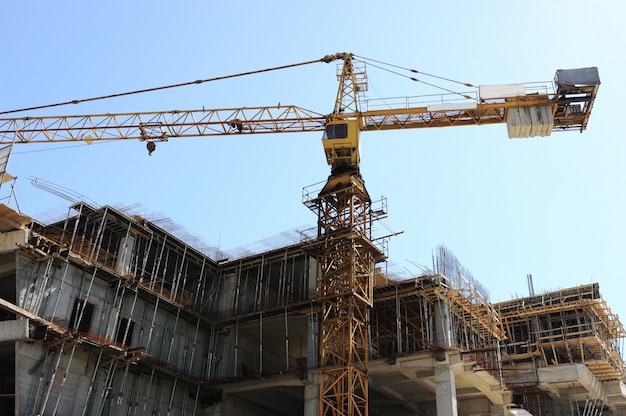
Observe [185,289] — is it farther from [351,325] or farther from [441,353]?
[441,353]

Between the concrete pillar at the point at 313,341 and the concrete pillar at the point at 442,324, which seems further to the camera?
the concrete pillar at the point at 313,341

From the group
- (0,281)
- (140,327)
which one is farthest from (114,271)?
(0,281)

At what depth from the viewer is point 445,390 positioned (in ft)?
114

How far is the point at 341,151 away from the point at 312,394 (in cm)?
1454

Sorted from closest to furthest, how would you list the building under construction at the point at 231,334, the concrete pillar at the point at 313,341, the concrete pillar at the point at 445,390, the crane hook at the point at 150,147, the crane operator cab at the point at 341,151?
the building under construction at the point at 231,334 < the concrete pillar at the point at 445,390 < the concrete pillar at the point at 313,341 < the crane operator cab at the point at 341,151 < the crane hook at the point at 150,147

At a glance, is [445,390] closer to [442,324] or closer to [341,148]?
[442,324]

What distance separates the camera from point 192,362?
40.8 metres

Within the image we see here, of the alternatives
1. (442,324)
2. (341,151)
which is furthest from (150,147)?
(442,324)

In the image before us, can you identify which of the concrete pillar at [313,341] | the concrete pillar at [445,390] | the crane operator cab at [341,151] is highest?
the crane operator cab at [341,151]

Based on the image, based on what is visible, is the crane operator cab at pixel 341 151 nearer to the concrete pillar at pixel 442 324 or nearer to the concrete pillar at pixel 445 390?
the concrete pillar at pixel 442 324

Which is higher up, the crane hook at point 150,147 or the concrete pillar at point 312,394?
the crane hook at point 150,147

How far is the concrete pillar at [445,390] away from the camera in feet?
113

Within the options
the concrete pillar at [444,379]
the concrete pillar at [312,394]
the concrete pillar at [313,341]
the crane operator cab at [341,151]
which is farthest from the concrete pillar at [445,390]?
A: the crane operator cab at [341,151]

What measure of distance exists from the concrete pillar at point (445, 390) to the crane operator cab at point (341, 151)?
1131 cm
